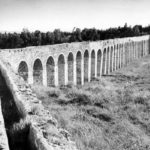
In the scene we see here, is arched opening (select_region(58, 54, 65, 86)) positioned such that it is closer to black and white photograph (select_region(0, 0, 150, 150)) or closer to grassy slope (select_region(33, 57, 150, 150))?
black and white photograph (select_region(0, 0, 150, 150))

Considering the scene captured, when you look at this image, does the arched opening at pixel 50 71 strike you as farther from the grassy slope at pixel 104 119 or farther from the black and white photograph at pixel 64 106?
the grassy slope at pixel 104 119

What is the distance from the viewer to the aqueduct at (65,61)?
1370 centimetres

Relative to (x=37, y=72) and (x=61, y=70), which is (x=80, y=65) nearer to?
(x=61, y=70)

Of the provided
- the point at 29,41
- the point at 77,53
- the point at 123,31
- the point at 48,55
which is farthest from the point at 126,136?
the point at 123,31

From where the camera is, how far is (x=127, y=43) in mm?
36375

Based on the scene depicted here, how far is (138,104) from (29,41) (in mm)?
36827

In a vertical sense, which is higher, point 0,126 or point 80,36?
point 80,36

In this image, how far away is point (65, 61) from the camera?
698 inches

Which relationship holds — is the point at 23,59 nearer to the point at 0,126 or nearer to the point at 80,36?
the point at 0,126

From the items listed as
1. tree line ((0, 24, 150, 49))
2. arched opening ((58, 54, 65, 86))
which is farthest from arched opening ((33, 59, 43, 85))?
tree line ((0, 24, 150, 49))

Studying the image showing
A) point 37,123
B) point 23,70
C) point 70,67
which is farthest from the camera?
point 70,67

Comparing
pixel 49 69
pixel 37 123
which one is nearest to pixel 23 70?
pixel 49 69

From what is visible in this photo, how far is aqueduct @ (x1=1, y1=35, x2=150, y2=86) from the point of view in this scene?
44.9ft

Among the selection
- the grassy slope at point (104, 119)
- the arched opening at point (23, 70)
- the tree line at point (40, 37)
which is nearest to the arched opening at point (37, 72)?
the arched opening at point (23, 70)
